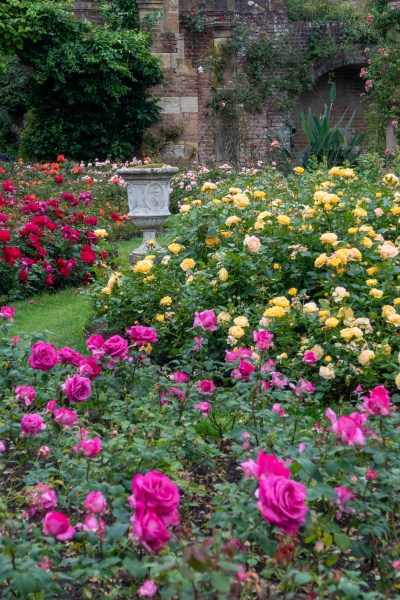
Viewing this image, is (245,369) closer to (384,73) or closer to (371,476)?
(371,476)

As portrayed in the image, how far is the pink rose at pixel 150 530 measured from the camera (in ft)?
5.62

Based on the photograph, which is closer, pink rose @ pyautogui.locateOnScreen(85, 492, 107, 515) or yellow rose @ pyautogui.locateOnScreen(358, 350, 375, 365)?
pink rose @ pyautogui.locateOnScreen(85, 492, 107, 515)

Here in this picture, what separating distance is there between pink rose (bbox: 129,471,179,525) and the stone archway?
689 inches

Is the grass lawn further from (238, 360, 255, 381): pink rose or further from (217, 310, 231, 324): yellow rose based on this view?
(238, 360, 255, 381): pink rose

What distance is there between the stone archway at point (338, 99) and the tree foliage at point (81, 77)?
191 inches

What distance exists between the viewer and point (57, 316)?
6.30 metres

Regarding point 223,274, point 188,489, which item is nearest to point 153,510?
point 188,489

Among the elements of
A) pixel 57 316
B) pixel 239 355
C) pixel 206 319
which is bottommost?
pixel 57 316

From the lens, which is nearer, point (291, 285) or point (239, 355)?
point (239, 355)

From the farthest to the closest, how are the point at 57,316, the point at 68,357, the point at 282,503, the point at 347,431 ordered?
the point at 57,316
the point at 68,357
the point at 347,431
the point at 282,503

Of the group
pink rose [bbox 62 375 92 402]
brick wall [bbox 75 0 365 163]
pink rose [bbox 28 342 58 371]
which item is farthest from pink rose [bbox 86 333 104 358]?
brick wall [bbox 75 0 365 163]

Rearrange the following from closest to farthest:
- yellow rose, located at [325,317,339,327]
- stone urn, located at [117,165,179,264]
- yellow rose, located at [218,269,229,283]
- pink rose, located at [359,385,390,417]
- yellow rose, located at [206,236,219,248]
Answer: pink rose, located at [359,385,390,417], yellow rose, located at [325,317,339,327], yellow rose, located at [218,269,229,283], yellow rose, located at [206,236,219,248], stone urn, located at [117,165,179,264]

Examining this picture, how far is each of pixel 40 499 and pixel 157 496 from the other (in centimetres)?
56

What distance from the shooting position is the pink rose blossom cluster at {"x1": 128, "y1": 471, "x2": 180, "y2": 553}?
172 cm
